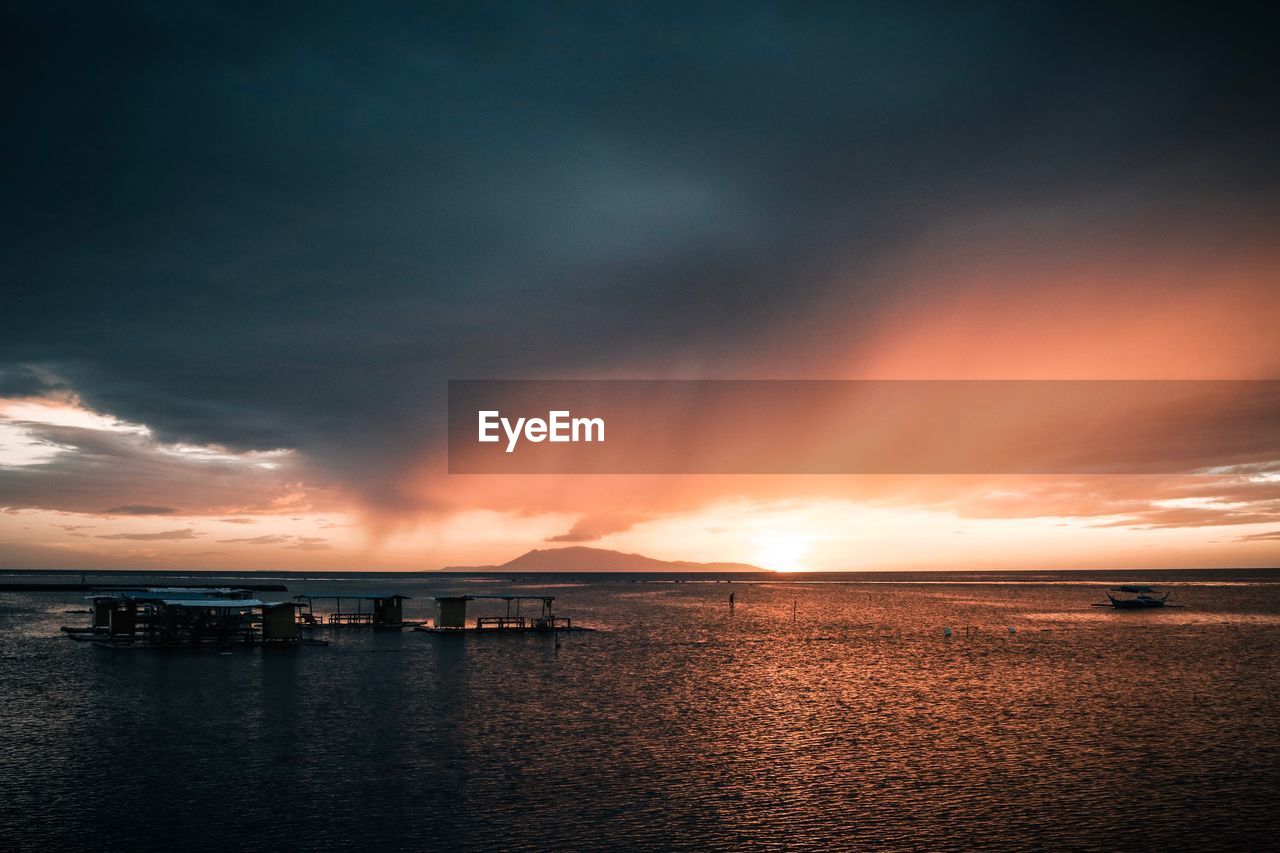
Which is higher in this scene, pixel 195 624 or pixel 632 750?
pixel 195 624

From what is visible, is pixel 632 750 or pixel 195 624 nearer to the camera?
pixel 632 750

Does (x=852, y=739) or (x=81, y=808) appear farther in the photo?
(x=852, y=739)

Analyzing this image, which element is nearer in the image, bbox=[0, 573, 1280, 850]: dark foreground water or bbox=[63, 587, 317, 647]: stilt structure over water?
bbox=[0, 573, 1280, 850]: dark foreground water

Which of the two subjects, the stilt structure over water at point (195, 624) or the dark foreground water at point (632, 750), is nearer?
the dark foreground water at point (632, 750)

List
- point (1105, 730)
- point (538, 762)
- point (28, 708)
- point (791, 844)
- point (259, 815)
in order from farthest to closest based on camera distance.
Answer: point (28, 708) → point (1105, 730) → point (538, 762) → point (259, 815) → point (791, 844)

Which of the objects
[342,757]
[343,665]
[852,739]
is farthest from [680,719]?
[343,665]

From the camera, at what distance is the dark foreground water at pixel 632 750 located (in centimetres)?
2959

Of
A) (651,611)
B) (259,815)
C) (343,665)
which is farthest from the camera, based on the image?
(651,611)

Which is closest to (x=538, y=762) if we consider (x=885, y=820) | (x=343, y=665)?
(x=885, y=820)

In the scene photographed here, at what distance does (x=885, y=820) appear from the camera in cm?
3086

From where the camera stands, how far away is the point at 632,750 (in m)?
40.9

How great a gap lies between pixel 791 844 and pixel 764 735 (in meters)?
16.8

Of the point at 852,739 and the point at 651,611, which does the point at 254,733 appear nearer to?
the point at 852,739

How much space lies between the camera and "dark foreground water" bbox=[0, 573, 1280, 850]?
97.1 ft
